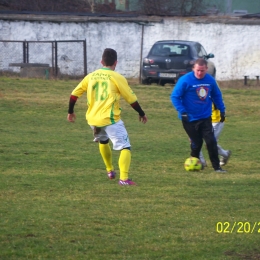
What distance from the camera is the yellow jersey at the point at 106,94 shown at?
8641 millimetres

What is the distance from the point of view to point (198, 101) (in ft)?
32.7

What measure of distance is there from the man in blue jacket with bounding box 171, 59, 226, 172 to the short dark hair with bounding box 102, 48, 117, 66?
1.54 m

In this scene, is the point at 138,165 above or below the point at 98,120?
below

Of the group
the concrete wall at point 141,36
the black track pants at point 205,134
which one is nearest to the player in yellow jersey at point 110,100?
the black track pants at point 205,134

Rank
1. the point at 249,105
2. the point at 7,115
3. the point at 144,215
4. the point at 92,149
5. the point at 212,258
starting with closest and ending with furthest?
the point at 212,258 < the point at 144,215 < the point at 92,149 < the point at 7,115 < the point at 249,105

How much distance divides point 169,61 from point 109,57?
50.2ft

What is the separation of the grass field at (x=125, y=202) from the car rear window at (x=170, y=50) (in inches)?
369

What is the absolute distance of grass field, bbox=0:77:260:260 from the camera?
6.03 meters

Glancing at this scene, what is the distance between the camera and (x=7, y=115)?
1805 cm

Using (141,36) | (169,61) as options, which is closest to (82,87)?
(169,61)

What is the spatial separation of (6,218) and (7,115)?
37.5 ft

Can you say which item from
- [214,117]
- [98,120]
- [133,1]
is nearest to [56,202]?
[98,120]

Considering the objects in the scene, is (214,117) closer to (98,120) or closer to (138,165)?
(138,165)

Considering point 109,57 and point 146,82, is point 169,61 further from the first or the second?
point 109,57
